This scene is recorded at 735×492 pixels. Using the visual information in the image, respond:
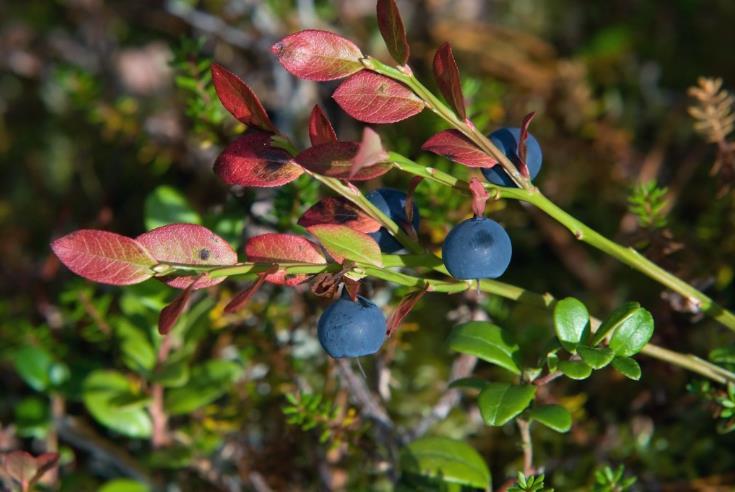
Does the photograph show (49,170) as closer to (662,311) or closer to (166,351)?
(166,351)

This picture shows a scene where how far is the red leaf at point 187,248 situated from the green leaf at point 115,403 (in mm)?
546

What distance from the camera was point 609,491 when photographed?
3.44 feet

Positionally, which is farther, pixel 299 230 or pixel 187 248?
pixel 299 230

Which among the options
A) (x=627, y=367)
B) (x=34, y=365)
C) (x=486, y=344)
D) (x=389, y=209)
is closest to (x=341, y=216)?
(x=389, y=209)

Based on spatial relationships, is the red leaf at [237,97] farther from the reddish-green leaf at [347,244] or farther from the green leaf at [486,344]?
the green leaf at [486,344]

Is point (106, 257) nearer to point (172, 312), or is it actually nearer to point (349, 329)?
point (172, 312)

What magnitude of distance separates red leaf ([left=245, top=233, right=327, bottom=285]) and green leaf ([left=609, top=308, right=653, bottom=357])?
1.16 ft

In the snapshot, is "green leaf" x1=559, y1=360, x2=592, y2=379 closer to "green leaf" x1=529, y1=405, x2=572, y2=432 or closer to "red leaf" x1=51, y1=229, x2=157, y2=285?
"green leaf" x1=529, y1=405, x2=572, y2=432

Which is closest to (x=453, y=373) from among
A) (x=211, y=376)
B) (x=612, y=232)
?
(x=211, y=376)

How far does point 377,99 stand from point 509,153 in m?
0.18

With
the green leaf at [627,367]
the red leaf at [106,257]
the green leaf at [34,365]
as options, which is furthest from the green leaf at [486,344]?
the green leaf at [34,365]

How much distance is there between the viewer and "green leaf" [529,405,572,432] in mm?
943

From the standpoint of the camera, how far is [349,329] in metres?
0.86

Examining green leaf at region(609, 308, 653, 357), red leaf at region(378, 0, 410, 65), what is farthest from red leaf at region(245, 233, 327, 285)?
green leaf at region(609, 308, 653, 357)
